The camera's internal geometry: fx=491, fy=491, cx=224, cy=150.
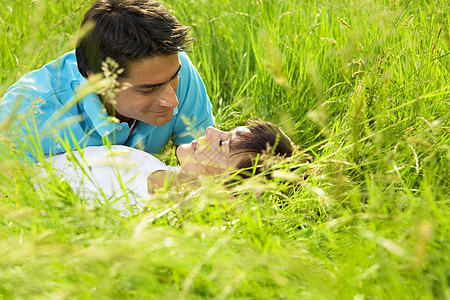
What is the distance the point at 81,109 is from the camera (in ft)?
9.16

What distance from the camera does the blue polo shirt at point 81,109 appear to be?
8.32 feet

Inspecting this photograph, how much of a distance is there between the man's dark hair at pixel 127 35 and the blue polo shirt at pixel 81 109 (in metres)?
0.17

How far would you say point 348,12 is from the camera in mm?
3332

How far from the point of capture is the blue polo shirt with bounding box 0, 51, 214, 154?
8.32 feet

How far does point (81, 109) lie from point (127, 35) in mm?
556

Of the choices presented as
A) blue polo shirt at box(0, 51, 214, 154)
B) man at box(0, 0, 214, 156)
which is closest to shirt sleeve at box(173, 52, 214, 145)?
blue polo shirt at box(0, 51, 214, 154)

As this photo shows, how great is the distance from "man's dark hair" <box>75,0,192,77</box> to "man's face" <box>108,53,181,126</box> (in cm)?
4

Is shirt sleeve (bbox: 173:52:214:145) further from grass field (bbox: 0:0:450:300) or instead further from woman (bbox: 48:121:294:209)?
grass field (bbox: 0:0:450:300)

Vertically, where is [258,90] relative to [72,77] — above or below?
below

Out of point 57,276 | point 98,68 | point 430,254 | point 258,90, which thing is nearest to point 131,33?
point 98,68

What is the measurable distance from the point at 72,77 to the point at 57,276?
5.42 feet

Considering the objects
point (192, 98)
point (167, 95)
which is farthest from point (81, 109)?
point (192, 98)

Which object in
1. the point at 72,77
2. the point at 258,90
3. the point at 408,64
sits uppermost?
the point at 72,77

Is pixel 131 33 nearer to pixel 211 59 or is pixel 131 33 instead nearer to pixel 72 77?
pixel 72 77
